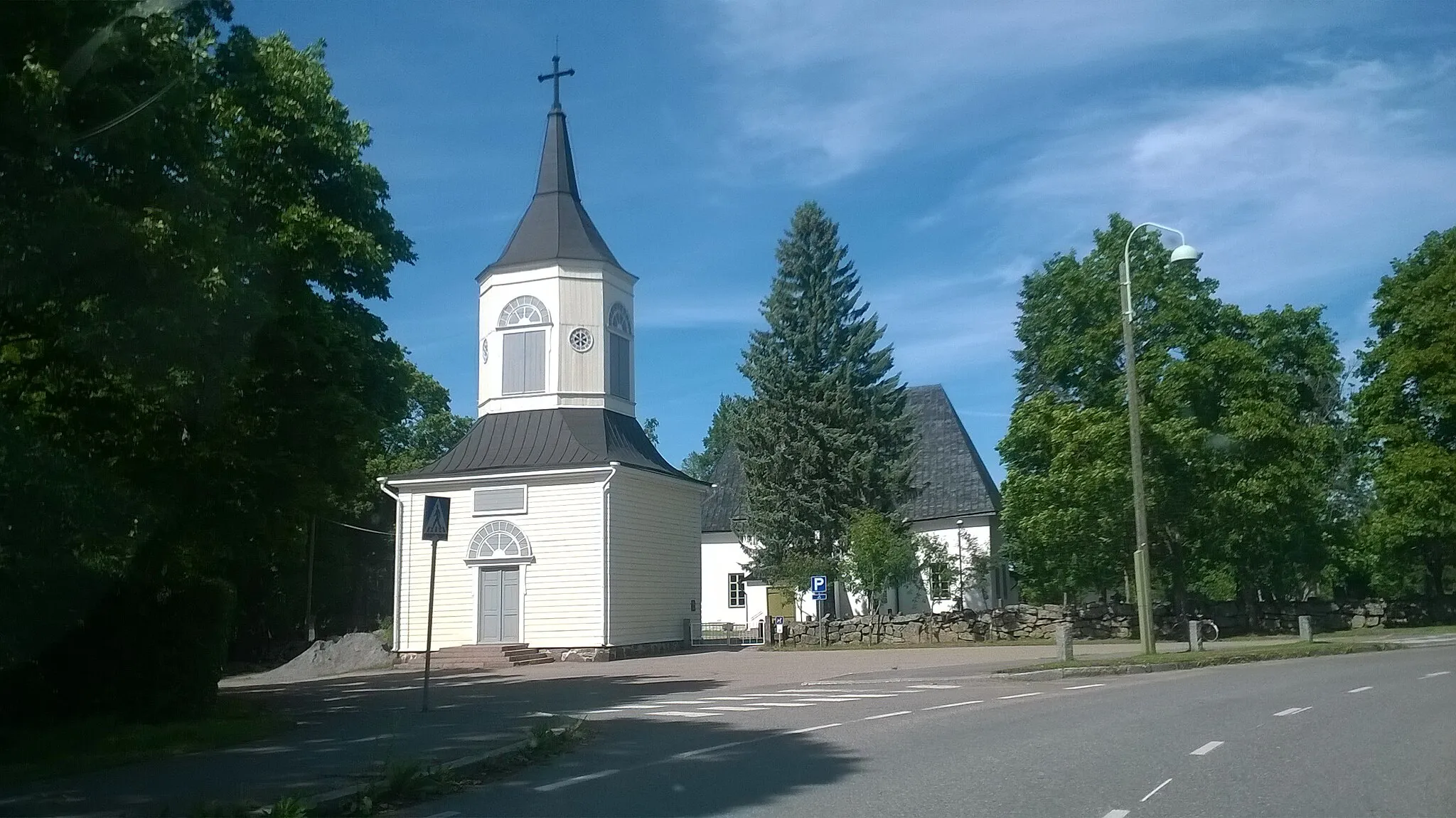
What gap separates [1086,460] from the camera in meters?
34.0

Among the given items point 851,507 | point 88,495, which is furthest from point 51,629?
point 851,507

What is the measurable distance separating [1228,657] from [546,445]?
19719 mm

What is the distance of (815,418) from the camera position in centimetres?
4309

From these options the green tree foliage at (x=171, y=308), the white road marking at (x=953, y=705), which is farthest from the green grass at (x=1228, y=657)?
the green tree foliage at (x=171, y=308)

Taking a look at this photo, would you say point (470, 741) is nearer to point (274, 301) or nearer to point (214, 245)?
point (214, 245)

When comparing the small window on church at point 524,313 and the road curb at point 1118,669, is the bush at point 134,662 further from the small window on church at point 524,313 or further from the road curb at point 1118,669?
the small window on church at point 524,313

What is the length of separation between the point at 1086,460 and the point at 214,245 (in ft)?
86.9

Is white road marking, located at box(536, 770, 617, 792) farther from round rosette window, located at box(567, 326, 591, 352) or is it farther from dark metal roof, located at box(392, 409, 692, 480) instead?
round rosette window, located at box(567, 326, 591, 352)

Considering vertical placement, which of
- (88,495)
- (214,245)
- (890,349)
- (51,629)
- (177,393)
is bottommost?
(51,629)

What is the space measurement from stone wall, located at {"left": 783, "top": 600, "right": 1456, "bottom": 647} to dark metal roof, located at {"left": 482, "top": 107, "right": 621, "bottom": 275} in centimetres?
1366

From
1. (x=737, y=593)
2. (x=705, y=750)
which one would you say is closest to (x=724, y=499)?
(x=737, y=593)

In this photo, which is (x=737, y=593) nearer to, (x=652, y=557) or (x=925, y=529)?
(x=925, y=529)

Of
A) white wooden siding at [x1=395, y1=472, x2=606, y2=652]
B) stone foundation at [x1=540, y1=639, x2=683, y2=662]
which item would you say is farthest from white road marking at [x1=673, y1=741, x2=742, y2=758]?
white wooden siding at [x1=395, y1=472, x2=606, y2=652]

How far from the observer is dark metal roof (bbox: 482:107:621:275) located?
38125 mm
